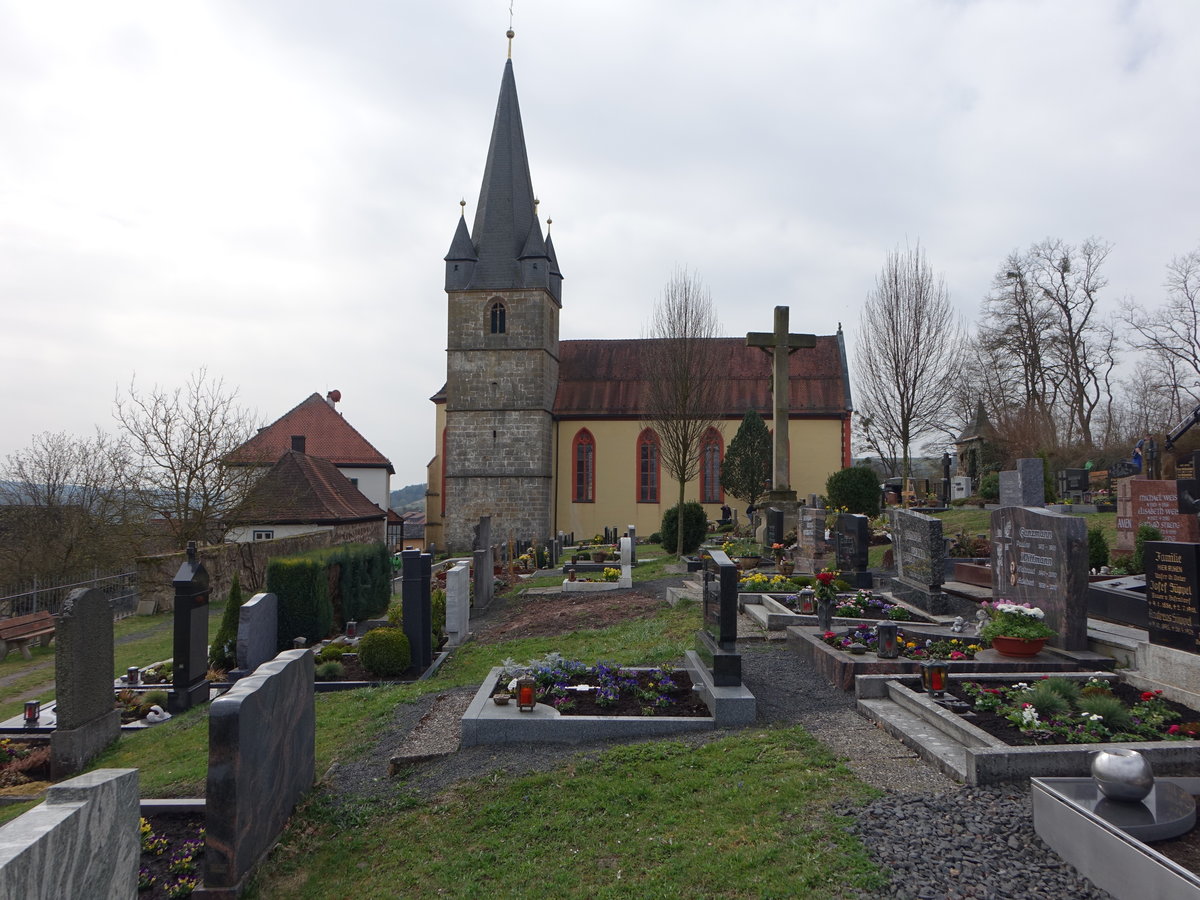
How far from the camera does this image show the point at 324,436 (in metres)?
40.7

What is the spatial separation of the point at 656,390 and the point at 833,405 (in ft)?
38.4

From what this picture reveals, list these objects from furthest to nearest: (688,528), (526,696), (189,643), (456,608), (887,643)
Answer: (688,528) < (456,608) < (189,643) < (887,643) < (526,696)

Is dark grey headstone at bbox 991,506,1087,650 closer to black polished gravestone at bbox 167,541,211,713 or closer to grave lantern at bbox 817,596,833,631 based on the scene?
grave lantern at bbox 817,596,833,631

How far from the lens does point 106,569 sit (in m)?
19.9

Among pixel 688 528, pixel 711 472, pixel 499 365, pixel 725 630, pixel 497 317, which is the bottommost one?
pixel 725 630

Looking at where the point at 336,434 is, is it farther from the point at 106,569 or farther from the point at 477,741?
the point at 477,741

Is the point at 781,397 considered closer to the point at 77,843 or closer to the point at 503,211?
the point at 77,843

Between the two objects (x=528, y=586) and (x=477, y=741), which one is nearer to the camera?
(x=477, y=741)

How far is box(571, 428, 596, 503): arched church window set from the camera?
3447 centimetres

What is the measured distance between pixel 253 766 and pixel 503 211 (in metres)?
30.3

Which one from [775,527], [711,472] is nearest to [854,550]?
[775,527]

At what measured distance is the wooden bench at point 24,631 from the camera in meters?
14.3

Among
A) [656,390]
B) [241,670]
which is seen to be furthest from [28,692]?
[656,390]

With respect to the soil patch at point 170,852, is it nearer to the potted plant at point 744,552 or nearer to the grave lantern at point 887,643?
the grave lantern at point 887,643
